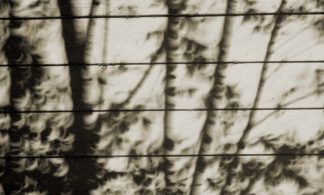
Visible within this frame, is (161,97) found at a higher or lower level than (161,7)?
lower

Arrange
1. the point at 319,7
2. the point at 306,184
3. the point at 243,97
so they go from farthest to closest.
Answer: the point at 306,184 < the point at 243,97 < the point at 319,7

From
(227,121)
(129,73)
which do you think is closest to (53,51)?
(129,73)

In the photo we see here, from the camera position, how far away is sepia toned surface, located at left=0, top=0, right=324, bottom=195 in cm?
139

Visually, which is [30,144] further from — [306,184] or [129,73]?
[306,184]

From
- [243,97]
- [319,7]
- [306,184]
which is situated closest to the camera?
[319,7]

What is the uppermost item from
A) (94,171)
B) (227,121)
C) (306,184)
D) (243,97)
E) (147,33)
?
(147,33)

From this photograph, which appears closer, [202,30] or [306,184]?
[202,30]

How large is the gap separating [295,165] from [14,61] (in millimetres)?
1667

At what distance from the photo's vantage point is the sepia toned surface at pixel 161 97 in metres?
1.39

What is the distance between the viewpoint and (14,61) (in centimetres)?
143

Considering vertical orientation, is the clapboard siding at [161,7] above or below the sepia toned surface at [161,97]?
above

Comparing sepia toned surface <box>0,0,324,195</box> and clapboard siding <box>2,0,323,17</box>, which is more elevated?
clapboard siding <box>2,0,323,17</box>

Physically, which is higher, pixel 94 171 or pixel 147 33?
pixel 147 33

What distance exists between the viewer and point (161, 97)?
4.87 feet
